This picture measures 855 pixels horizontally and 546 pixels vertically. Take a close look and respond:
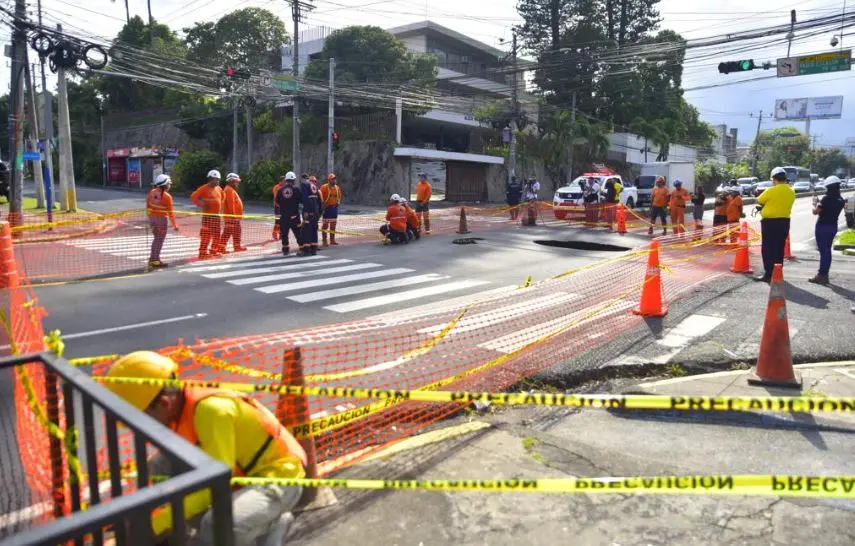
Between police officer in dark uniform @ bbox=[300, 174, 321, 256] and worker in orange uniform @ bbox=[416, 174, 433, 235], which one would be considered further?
worker in orange uniform @ bbox=[416, 174, 433, 235]

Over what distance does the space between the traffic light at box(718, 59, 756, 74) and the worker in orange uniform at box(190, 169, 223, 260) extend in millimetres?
17836

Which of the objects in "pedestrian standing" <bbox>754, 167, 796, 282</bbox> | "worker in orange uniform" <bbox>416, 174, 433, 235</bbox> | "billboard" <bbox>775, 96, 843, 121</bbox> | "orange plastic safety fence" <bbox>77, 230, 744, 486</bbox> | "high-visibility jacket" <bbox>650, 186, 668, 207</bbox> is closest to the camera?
"orange plastic safety fence" <bbox>77, 230, 744, 486</bbox>

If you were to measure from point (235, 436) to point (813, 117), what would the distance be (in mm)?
111063

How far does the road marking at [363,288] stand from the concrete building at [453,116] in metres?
20.7

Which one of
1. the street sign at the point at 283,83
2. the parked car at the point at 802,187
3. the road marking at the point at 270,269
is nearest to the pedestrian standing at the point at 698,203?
the road marking at the point at 270,269

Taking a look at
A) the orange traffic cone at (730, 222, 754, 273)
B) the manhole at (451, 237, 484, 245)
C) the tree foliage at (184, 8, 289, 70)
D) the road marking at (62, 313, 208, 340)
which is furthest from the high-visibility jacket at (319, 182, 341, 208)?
the tree foliage at (184, 8, 289, 70)

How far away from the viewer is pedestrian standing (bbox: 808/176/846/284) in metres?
10.7

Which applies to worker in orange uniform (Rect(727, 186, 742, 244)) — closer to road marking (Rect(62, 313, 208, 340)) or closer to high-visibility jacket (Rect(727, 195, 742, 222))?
high-visibility jacket (Rect(727, 195, 742, 222))

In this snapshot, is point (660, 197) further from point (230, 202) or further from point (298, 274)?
point (230, 202)

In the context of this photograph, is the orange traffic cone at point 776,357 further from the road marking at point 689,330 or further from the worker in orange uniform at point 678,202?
the worker in orange uniform at point 678,202

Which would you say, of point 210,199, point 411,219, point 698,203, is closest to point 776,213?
point 411,219

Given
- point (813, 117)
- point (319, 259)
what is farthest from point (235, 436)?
point (813, 117)

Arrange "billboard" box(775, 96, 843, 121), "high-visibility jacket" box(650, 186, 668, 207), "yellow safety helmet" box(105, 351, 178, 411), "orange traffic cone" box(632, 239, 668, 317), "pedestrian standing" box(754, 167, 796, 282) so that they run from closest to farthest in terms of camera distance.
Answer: "yellow safety helmet" box(105, 351, 178, 411), "orange traffic cone" box(632, 239, 668, 317), "pedestrian standing" box(754, 167, 796, 282), "high-visibility jacket" box(650, 186, 668, 207), "billboard" box(775, 96, 843, 121)

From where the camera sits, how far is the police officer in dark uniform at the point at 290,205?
13484mm
